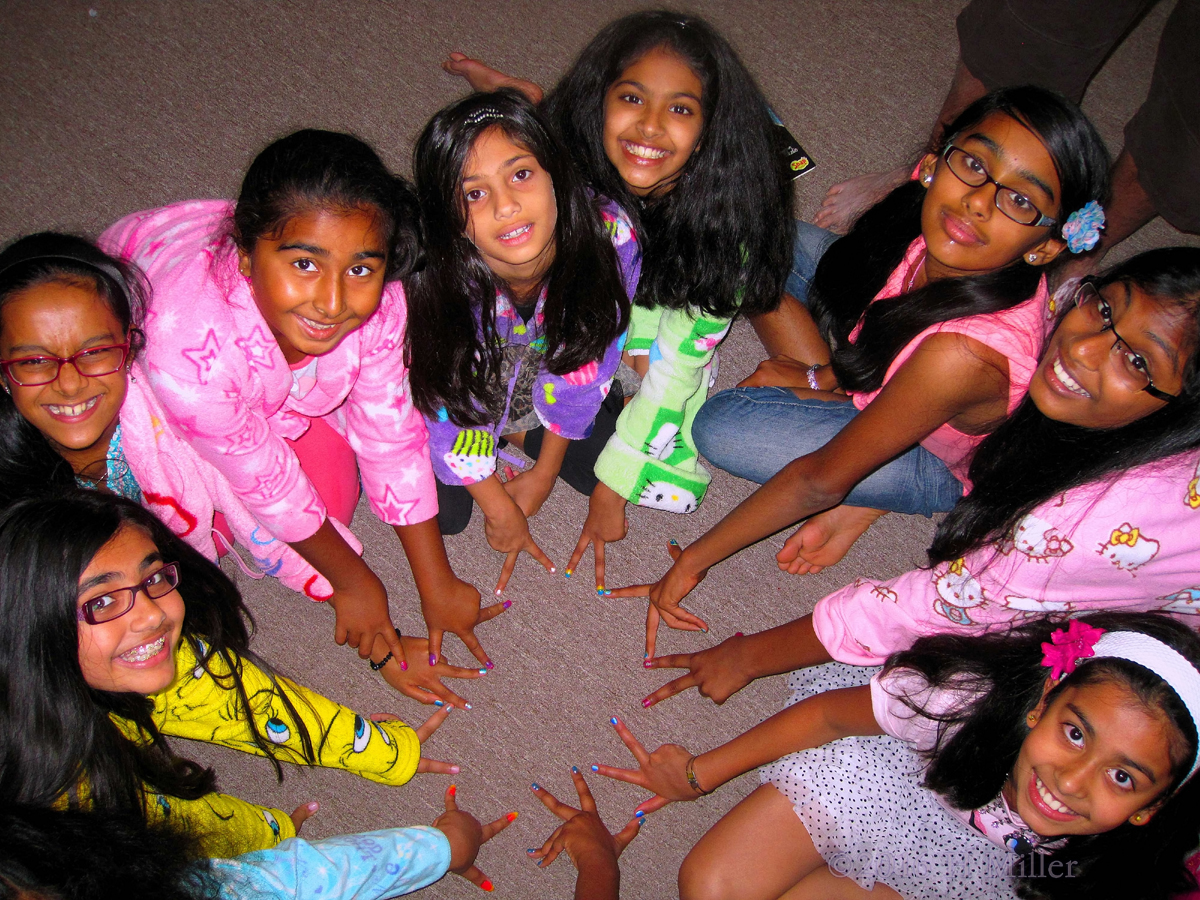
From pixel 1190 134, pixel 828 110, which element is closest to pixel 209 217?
pixel 828 110

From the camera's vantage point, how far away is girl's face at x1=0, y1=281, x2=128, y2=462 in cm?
91

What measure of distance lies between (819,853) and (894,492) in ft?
2.13

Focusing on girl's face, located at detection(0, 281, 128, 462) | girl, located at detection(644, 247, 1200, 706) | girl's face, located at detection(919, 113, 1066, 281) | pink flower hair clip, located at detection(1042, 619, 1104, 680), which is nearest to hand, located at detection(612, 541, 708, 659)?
girl, located at detection(644, 247, 1200, 706)

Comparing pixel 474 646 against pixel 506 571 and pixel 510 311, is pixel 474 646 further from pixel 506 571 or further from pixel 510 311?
pixel 510 311

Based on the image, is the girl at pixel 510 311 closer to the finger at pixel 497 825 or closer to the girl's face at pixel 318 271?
the girl's face at pixel 318 271

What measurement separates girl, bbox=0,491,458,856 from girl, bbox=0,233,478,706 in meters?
0.10

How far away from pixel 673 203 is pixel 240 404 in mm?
768

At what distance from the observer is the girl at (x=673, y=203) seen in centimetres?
119

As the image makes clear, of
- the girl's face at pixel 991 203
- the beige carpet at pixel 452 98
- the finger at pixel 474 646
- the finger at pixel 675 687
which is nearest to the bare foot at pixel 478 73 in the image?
the beige carpet at pixel 452 98

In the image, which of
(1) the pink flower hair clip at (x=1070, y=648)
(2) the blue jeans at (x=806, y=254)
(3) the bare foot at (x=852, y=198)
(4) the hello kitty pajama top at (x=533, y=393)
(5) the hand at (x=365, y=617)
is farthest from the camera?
(3) the bare foot at (x=852, y=198)

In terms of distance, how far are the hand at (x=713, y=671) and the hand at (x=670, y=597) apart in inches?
2.2

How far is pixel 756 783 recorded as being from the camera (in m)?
1.46

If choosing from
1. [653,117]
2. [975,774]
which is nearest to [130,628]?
[653,117]

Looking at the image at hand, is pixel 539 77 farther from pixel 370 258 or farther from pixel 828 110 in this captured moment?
pixel 370 258
